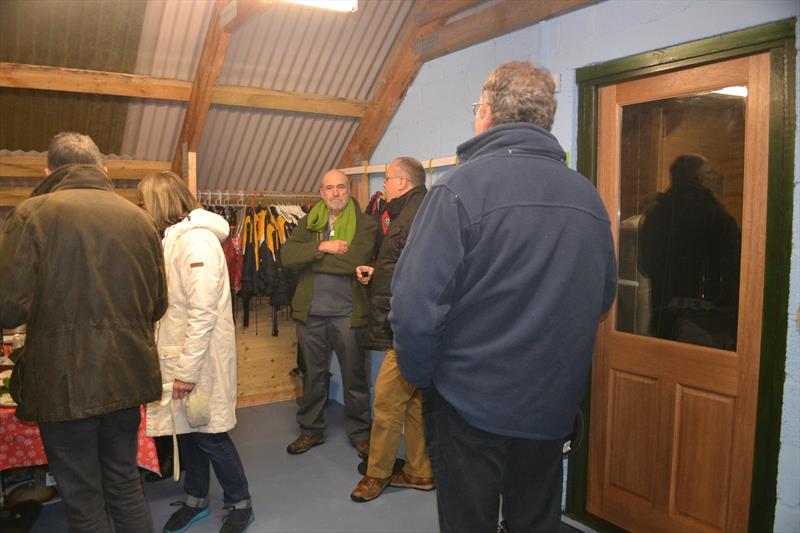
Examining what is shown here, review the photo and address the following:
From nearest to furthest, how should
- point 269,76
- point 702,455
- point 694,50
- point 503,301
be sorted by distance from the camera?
point 503,301 < point 694,50 < point 702,455 < point 269,76

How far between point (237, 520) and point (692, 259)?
2.33m

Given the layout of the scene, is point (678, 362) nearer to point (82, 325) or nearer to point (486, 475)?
point (486, 475)

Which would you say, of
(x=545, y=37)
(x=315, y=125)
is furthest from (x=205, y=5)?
(x=545, y=37)

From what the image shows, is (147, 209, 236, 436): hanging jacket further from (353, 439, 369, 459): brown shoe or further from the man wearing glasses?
(353, 439, 369, 459): brown shoe

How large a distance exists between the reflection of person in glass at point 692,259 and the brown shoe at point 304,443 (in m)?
2.19

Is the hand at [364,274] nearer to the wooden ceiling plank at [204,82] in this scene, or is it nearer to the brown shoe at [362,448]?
the brown shoe at [362,448]

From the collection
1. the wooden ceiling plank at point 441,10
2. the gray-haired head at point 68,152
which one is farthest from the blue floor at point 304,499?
the wooden ceiling plank at point 441,10

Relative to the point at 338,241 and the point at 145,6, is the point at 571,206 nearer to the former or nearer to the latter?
the point at 338,241

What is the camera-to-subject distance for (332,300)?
3.79m

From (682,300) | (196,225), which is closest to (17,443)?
(196,225)

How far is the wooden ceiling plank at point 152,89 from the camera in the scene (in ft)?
11.9

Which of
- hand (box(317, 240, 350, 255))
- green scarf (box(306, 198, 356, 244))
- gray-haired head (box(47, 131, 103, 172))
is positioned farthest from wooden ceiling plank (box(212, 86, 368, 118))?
gray-haired head (box(47, 131, 103, 172))

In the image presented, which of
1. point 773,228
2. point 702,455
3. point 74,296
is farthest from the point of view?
point 702,455

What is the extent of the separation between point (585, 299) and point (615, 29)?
1.73 meters
